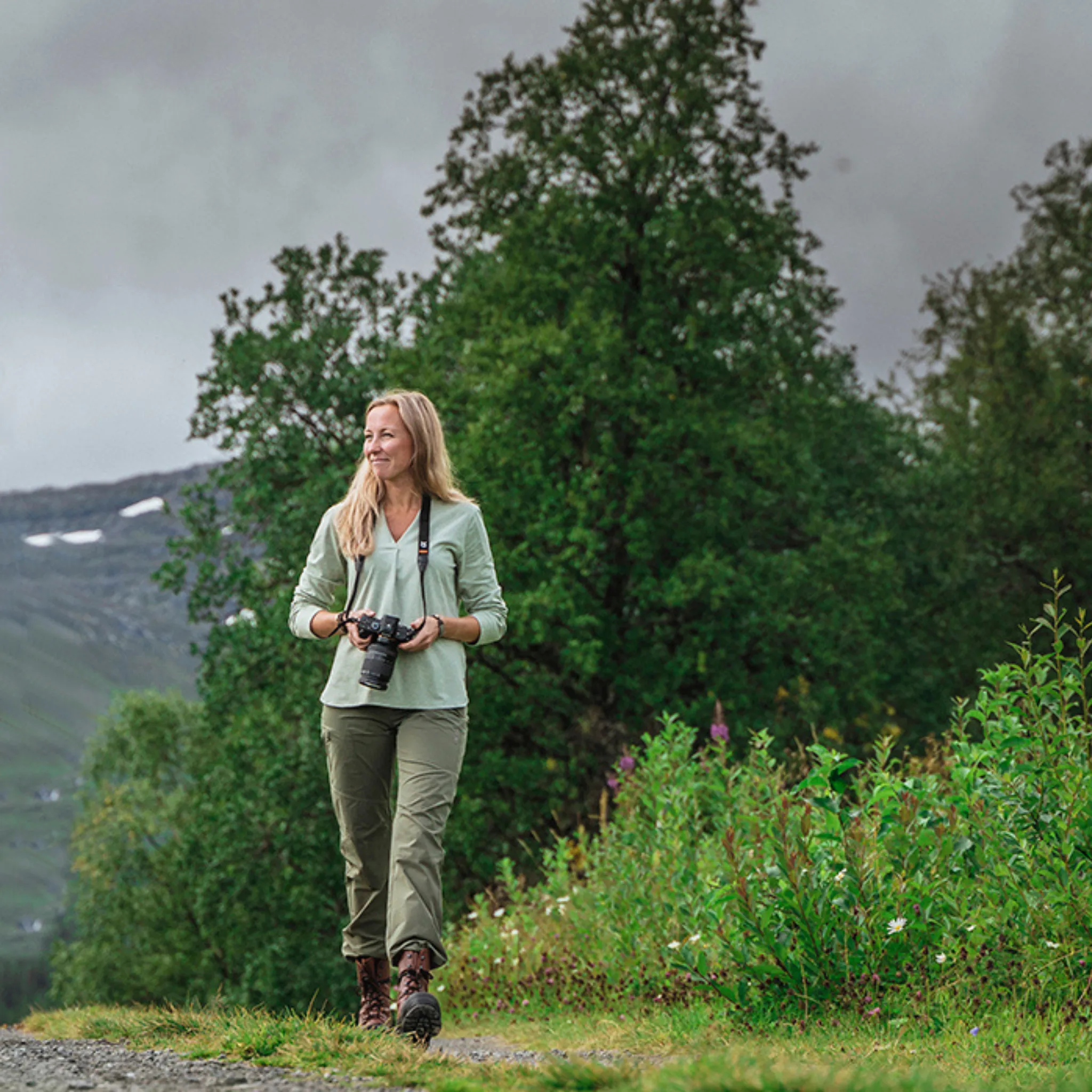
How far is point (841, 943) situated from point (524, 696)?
12302 mm

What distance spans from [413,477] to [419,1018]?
1972 mm

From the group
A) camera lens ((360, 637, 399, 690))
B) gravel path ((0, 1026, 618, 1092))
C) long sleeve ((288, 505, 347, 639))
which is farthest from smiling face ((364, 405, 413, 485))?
gravel path ((0, 1026, 618, 1092))

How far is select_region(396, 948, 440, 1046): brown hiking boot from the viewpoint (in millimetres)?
4488

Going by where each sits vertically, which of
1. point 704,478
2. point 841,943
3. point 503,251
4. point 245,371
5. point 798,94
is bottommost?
point 841,943

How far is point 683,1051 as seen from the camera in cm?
472

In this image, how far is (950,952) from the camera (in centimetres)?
497

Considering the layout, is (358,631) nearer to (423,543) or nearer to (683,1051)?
(423,543)

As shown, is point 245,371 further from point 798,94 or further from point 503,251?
point 798,94

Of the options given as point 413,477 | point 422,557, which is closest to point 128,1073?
point 422,557

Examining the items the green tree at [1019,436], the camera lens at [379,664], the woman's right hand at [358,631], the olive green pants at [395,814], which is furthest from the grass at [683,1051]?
the green tree at [1019,436]

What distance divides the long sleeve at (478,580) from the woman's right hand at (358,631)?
459 mm

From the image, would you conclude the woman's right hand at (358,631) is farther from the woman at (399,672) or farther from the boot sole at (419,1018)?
the boot sole at (419,1018)

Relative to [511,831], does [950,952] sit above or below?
above

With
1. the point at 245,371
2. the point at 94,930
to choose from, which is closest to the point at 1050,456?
the point at 245,371
